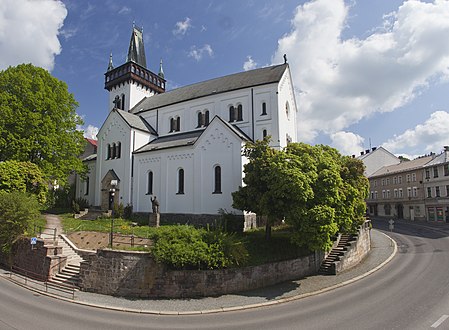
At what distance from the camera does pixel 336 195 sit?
58.3 ft

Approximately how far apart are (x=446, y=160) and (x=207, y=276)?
44.1m

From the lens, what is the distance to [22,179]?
81.7ft

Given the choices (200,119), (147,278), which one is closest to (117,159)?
(200,119)

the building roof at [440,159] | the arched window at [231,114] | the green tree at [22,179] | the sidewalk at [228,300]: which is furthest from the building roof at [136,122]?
the building roof at [440,159]

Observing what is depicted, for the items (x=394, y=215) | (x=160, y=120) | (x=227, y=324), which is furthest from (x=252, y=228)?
(x=394, y=215)

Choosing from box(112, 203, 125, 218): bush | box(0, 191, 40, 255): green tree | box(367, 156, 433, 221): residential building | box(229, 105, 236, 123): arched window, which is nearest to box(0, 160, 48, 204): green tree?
box(0, 191, 40, 255): green tree

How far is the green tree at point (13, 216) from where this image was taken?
20.6m

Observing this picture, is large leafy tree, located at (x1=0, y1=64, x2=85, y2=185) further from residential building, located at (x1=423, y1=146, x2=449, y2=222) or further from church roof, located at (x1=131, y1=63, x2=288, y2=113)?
residential building, located at (x1=423, y1=146, x2=449, y2=222)

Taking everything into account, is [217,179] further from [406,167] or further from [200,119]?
[406,167]

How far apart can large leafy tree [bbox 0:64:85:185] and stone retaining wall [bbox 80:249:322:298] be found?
17.4m

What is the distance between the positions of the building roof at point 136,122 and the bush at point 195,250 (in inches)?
848

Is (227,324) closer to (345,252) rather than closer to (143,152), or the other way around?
(345,252)

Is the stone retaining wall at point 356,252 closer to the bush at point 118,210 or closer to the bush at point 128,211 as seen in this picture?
the bush at point 128,211

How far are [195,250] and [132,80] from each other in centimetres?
3584
